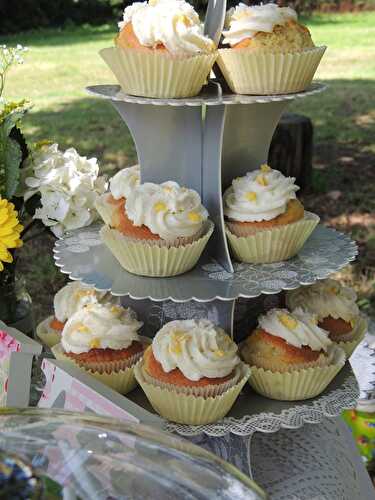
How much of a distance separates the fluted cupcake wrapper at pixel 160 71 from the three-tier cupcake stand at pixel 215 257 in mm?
29

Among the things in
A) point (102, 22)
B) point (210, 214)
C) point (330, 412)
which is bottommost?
point (102, 22)

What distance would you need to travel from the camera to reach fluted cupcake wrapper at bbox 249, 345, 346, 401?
1477 millimetres

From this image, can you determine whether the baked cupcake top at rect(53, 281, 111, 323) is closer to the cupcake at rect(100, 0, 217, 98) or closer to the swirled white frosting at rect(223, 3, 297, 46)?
the cupcake at rect(100, 0, 217, 98)

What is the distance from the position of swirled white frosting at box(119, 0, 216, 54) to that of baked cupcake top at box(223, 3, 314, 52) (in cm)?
7

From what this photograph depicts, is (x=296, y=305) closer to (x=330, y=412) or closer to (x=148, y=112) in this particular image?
(x=330, y=412)

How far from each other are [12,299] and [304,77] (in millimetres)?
851

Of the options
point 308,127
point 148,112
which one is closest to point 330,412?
point 148,112

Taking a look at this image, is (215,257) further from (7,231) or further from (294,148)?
(294,148)

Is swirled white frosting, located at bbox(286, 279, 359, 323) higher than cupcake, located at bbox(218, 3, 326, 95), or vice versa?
cupcake, located at bbox(218, 3, 326, 95)

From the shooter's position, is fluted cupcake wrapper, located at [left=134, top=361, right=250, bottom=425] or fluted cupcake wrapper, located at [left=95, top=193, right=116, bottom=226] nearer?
fluted cupcake wrapper, located at [left=134, top=361, right=250, bottom=425]

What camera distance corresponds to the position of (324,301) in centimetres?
167

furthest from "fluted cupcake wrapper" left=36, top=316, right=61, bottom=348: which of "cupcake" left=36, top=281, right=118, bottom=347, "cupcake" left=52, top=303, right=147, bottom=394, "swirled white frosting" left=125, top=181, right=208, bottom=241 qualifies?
"swirled white frosting" left=125, top=181, right=208, bottom=241

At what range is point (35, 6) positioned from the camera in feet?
38.5

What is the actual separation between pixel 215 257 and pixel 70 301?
34 centimetres
